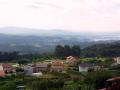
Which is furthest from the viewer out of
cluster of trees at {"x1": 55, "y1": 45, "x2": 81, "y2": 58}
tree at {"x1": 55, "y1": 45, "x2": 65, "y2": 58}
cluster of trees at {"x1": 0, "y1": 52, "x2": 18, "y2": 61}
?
cluster of trees at {"x1": 55, "y1": 45, "x2": 81, "y2": 58}

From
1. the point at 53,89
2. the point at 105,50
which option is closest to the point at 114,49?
the point at 105,50

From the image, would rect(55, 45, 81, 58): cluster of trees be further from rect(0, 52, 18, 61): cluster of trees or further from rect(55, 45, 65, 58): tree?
rect(0, 52, 18, 61): cluster of trees

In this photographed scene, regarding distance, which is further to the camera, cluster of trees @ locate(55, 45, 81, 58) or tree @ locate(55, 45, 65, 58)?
cluster of trees @ locate(55, 45, 81, 58)

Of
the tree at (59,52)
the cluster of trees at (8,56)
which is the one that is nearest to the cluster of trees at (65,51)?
the tree at (59,52)

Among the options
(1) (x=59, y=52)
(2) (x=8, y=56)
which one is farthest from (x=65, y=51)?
Answer: (2) (x=8, y=56)

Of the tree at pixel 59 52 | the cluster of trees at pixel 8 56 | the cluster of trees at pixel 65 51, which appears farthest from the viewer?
the cluster of trees at pixel 65 51

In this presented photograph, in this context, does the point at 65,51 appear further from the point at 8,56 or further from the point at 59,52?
the point at 8,56

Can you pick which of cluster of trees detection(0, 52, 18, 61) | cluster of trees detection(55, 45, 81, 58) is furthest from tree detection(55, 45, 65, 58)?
cluster of trees detection(0, 52, 18, 61)

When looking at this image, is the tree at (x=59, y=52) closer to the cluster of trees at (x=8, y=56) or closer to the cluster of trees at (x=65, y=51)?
the cluster of trees at (x=65, y=51)

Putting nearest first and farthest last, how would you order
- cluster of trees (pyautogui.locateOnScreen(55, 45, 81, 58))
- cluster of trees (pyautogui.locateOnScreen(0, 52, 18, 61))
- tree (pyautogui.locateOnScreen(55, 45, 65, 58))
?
cluster of trees (pyautogui.locateOnScreen(0, 52, 18, 61)) → tree (pyautogui.locateOnScreen(55, 45, 65, 58)) → cluster of trees (pyautogui.locateOnScreen(55, 45, 81, 58))

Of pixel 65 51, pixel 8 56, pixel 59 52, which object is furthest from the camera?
pixel 65 51

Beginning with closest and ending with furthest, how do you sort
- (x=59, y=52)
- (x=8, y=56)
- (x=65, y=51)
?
(x=8, y=56), (x=59, y=52), (x=65, y=51)

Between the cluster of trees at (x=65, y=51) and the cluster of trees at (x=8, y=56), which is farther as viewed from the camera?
the cluster of trees at (x=65, y=51)

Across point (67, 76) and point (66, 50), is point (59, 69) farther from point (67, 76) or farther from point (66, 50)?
point (66, 50)
